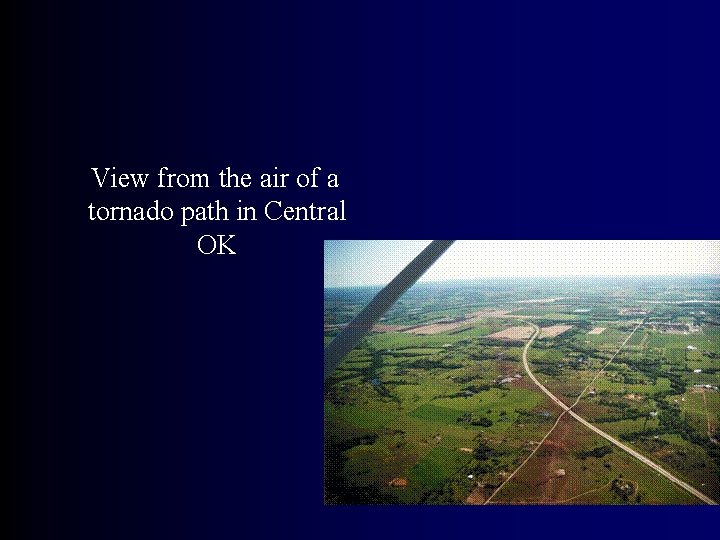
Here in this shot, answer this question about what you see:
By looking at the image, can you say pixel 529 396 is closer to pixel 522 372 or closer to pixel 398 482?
pixel 522 372

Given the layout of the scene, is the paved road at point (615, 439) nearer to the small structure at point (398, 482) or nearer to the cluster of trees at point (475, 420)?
the cluster of trees at point (475, 420)

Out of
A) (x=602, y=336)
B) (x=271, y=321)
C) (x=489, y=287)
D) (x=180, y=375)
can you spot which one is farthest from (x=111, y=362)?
(x=602, y=336)

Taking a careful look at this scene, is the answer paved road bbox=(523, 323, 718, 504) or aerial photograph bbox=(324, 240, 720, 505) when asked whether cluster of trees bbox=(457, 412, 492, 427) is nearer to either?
aerial photograph bbox=(324, 240, 720, 505)

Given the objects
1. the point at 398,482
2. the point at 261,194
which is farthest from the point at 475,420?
the point at 261,194

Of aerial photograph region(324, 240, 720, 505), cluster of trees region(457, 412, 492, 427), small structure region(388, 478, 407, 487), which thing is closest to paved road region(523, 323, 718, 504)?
aerial photograph region(324, 240, 720, 505)

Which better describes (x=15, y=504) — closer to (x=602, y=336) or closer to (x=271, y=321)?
(x=271, y=321)
